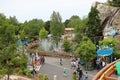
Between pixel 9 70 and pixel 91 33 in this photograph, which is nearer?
pixel 9 70

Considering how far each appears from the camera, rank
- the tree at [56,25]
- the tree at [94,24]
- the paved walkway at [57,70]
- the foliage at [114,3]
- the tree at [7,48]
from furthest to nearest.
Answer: the tree at [56,25]
the foliage at [114,3]
the tree at [94,24]
the paved walkway at [57,70]
the tree at [7,48]

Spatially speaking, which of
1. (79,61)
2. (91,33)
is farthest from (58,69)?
(91,33)

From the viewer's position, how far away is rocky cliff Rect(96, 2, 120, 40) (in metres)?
42.6

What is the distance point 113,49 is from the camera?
3347 cm

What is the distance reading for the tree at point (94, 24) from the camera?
43.6m

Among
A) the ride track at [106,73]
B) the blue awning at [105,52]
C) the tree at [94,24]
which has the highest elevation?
the tree at [94,24]

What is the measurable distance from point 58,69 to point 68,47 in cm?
1307

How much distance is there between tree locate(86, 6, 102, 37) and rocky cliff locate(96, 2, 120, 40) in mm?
1026

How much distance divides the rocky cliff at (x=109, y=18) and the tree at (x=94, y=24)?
1.03 meters

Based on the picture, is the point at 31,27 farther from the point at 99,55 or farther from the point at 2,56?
the point at 2,56

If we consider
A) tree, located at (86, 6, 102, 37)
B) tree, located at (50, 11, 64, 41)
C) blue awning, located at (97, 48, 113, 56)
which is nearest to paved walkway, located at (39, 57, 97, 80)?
blue awning, located at (97, 48, 113, 56)

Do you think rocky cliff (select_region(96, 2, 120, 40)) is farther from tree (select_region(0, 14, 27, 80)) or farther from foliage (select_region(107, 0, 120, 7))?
tree (select_region(0, 14, 27, 80))

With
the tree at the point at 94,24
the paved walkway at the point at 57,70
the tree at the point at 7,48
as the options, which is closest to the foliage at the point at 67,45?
the tree at the point at 94,24

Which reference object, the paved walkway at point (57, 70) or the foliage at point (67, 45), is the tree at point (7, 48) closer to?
the paved walkway at point (57, 70)
